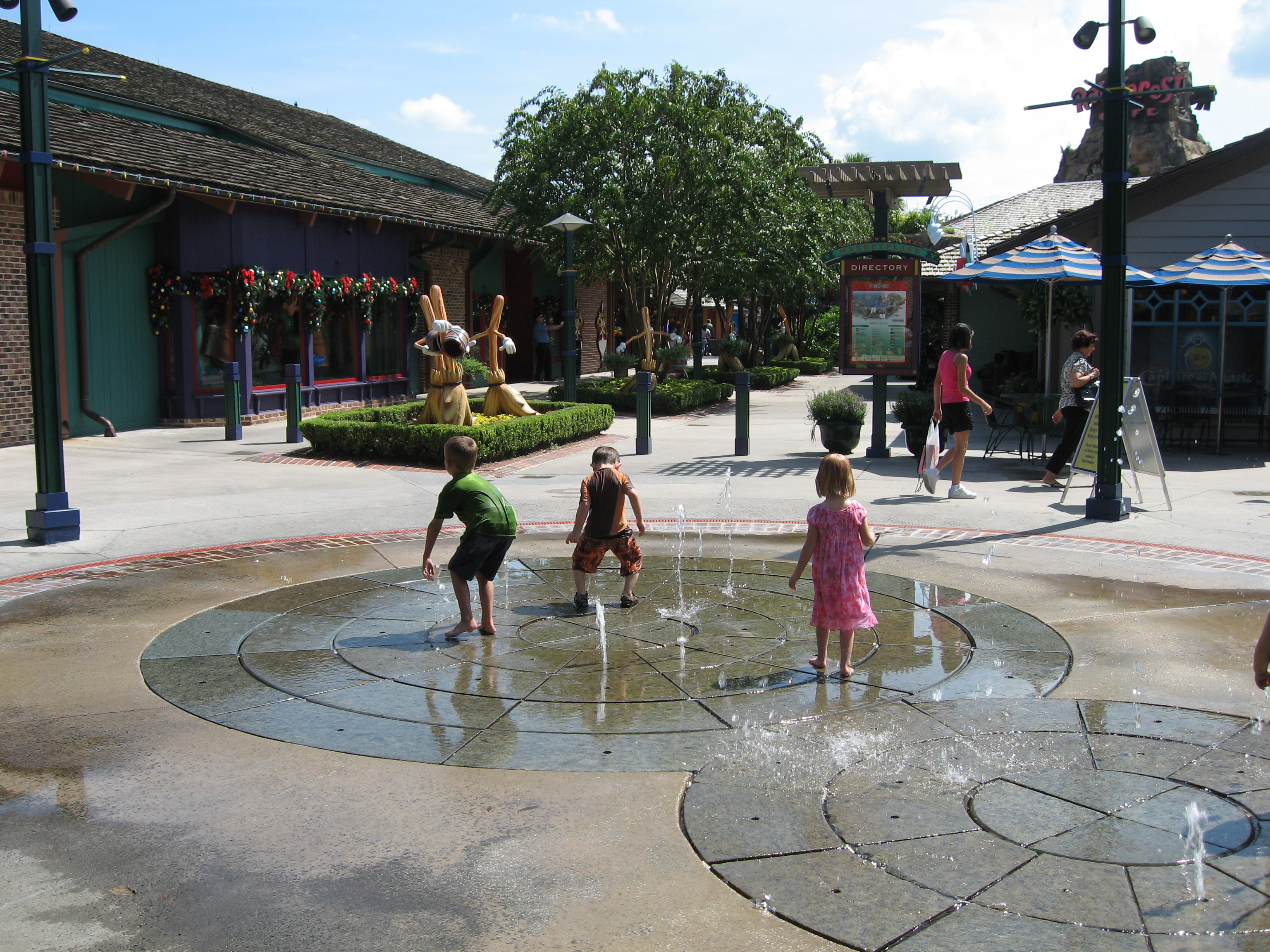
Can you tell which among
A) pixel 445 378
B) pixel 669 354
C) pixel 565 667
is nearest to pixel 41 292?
pixel 565 667

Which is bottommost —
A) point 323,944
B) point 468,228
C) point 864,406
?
point 323,944

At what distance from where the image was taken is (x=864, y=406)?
15.2 meters

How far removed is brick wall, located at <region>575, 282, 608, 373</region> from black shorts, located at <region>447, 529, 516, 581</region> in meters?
28.0

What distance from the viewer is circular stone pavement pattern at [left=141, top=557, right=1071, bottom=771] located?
512 centimetres

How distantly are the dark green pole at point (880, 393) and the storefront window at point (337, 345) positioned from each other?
11100 mm

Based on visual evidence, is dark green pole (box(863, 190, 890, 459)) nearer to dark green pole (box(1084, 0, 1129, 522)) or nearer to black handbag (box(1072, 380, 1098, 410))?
black handbag (box(1072, 380, 1098, 410))

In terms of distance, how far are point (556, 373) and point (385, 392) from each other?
9044mm

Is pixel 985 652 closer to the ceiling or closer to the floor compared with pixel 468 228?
→ closer to the floor

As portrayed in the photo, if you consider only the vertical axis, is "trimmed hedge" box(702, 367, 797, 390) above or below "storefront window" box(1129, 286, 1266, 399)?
below

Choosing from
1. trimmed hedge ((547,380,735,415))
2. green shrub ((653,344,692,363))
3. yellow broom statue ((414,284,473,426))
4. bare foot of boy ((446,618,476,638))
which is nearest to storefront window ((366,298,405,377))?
trimmed hedge ((547,380,735,415))

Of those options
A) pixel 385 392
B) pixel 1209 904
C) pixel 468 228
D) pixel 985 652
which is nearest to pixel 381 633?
pixel 985 652

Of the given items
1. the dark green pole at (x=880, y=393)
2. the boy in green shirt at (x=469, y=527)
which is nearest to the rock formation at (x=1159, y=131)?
the dark green pole at (x=880, y=393)

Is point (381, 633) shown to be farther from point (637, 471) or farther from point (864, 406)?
point (864, 406)

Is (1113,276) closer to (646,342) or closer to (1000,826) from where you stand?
(1000,826)
